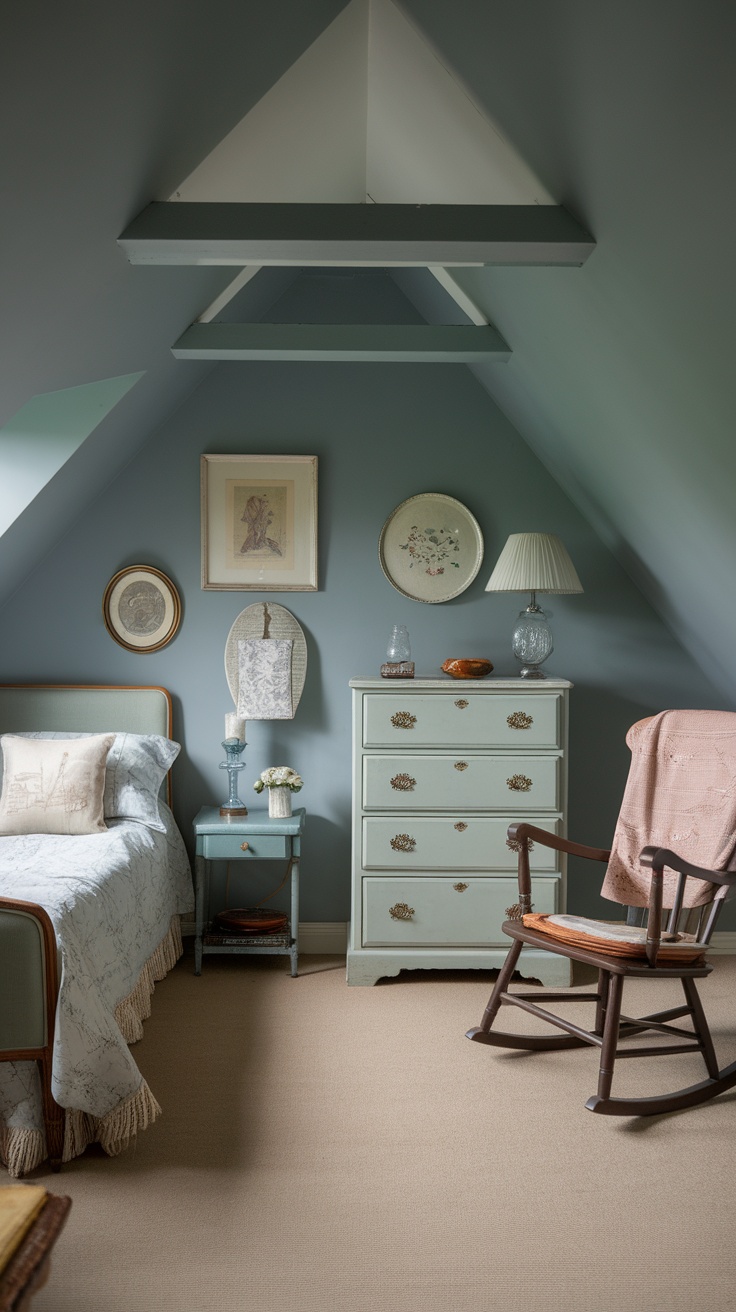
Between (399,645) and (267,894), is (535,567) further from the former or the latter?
(267,894)

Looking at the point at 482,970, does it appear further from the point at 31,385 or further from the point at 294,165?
the point at 294,165

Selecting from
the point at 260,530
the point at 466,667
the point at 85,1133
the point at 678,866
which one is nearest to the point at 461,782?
the point at 466,667

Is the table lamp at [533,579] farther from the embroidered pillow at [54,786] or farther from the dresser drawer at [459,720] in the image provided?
the embroidered pillow at [54,786]

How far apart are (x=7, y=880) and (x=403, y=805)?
1544mm

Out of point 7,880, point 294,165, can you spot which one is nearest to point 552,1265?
point 7,880

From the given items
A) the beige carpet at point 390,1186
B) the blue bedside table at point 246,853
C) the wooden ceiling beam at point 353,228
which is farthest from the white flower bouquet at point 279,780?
the wooden ceiling beam at point 353,228

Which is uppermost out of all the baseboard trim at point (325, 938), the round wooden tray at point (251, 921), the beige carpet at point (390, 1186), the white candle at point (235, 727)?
the white candle at point (235, 727)

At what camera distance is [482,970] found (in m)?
4.06

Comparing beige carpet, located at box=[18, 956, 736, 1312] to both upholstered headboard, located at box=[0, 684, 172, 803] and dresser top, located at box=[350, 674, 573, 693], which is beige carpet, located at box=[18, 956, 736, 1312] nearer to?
dresser top, located at box=[350, 674, 573, 693]

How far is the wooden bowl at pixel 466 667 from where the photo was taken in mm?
4090

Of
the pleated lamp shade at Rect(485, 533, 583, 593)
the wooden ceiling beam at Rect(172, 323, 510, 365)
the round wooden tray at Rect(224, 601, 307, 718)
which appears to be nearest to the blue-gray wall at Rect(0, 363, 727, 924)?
the round wooden tray at Rect(224, 601, 307, 718)

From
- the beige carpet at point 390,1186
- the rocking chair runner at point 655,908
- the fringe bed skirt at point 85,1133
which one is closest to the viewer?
the beige carpet at point 390,1186

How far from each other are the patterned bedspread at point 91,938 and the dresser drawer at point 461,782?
89cm

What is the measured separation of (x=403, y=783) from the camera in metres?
3.91
